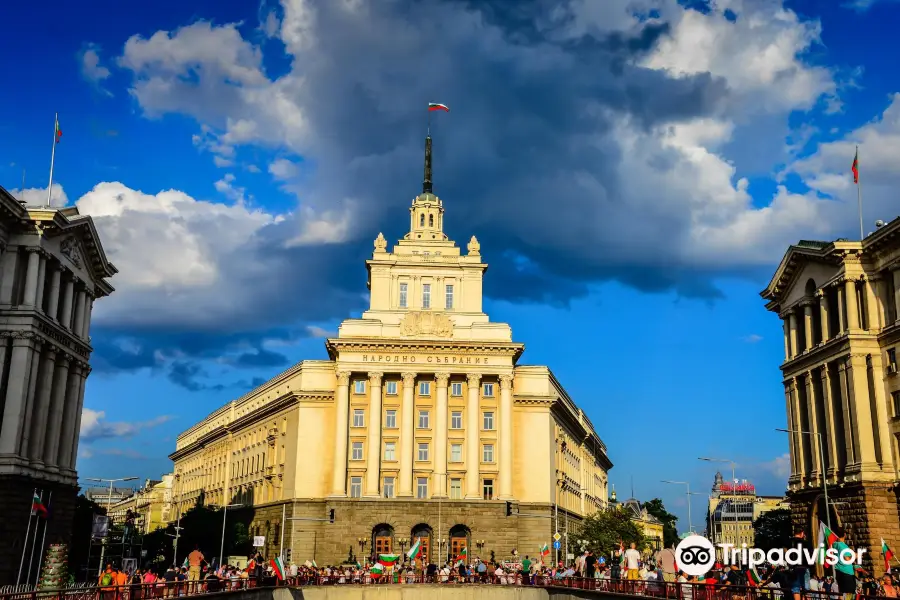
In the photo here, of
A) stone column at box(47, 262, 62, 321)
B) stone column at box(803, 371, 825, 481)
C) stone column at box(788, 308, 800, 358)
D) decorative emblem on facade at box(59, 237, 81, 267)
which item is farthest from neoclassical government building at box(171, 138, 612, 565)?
stone column at box(47, 262, 62, 321)

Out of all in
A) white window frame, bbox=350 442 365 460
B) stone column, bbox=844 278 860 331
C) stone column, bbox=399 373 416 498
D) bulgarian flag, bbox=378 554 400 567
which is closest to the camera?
stone column, bbox=844 278 860 331

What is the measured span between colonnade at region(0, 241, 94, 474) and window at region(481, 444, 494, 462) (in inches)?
1545

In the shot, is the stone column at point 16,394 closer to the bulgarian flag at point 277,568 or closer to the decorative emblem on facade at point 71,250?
the decorative emblem on facade at point 71,250

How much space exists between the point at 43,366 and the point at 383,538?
1538 inches

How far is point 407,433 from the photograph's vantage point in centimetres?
9244

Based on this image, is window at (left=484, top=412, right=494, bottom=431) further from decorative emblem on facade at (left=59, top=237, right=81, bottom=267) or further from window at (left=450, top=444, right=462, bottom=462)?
decorative emblem on facade at (left=59, top=237, right=81, bottom=267)

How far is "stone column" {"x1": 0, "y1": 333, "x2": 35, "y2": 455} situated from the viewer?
186ft

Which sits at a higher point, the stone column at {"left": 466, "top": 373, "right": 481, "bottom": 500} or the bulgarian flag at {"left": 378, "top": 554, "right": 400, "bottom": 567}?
the stone column at {"left": 466, "top": 373, "right": 481, "bottom": 500}

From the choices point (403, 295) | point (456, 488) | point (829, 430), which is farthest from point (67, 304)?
point (829, 430)

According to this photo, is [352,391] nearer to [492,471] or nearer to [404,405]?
[404,405]

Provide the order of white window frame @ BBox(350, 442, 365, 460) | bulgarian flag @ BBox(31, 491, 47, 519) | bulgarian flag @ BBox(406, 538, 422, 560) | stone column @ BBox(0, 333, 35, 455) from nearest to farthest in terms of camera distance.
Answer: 1. bulgarian flag @ BBox(31, 491, 47, 519)
2. stone column @ BBox(0, 333, 35, 455)
3. bulgarian flag @ BBox(406, 538, 422, 560)
4. white window frame @ BBox(350, 442, 365, 460)

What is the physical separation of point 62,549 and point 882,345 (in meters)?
51.5

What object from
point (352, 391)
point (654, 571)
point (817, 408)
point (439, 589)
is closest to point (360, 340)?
point (352, 391)

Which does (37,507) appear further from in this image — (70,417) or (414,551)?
(414,551)
